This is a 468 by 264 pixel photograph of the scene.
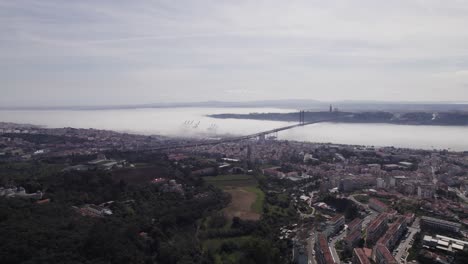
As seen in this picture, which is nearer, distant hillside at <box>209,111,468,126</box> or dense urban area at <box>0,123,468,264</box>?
dense urban area at <box>0,123,468,264</box>

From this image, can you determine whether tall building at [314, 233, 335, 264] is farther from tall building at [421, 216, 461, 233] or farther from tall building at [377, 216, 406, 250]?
tall building at [421, 216, 461, 233]

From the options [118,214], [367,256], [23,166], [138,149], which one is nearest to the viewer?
[367,256]

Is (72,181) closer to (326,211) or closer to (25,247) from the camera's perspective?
(25,247)

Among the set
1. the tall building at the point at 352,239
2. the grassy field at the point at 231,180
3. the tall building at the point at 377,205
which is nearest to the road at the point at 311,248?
the tall building at the point at 352,239

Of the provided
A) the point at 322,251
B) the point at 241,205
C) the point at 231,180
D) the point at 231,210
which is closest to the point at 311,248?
the point at 322,251

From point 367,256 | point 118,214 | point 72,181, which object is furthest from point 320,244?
point 72,181

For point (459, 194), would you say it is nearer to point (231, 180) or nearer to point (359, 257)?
point (359, 257)

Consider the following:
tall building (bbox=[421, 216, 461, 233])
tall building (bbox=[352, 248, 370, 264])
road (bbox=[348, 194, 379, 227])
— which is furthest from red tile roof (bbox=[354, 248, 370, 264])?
tall building (bbox=[421, 216, 461, 233])
